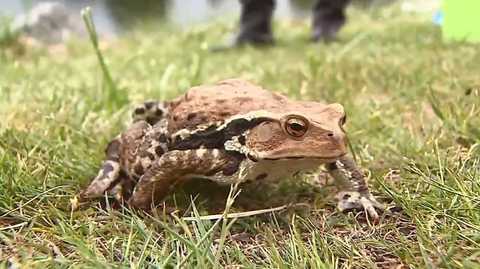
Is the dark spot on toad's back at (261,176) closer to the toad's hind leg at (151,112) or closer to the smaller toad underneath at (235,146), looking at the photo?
the smaller toad underneath at (235,146)

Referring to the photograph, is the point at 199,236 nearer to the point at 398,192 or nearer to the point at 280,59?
the point at 398,192

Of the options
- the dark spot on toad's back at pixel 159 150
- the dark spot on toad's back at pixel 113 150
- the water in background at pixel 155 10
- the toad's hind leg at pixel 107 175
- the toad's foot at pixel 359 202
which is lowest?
the water in background at pixel 155 10

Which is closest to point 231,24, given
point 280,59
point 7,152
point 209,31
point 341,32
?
point 209,31

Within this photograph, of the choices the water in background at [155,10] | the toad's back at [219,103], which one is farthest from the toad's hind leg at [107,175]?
the water in background at [155,10]

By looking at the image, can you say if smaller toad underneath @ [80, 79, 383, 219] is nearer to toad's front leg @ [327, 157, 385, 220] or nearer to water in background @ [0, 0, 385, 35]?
toad's front leg @ [327, 157, 385, 220]

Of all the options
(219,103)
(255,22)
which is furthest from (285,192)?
(255,22)
